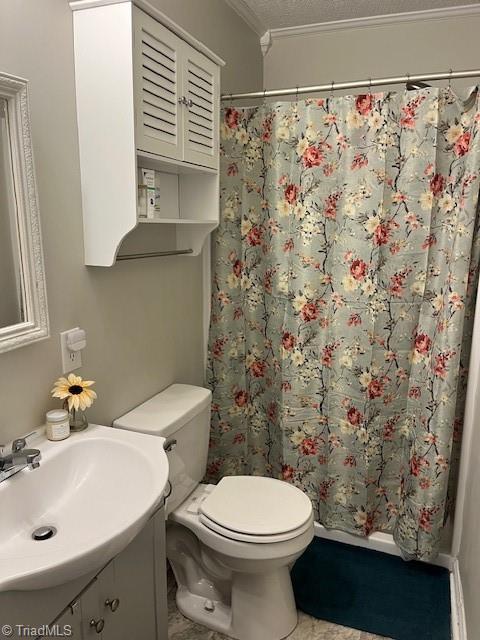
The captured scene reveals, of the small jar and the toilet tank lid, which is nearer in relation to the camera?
the small jar

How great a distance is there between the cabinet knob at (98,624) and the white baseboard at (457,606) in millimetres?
1279

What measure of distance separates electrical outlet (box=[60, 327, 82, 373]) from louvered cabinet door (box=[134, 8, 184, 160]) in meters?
0.62

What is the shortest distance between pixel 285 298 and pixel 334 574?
1.22m

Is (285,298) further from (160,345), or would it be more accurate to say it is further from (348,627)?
(348,627)

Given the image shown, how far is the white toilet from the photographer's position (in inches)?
65.9

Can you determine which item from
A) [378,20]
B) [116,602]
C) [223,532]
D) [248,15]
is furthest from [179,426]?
[378,20]

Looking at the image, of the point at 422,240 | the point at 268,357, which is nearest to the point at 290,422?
the point at 268,357

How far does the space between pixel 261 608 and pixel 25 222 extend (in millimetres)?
1544

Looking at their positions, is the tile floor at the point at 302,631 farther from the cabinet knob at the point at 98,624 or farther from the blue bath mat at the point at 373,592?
the cabinet knob at the point at 98,624

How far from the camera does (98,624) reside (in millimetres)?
1239

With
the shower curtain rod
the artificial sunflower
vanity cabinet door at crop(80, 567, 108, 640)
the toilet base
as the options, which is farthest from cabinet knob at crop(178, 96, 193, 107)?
the toilet base

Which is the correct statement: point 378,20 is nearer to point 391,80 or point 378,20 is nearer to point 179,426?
point 391,80

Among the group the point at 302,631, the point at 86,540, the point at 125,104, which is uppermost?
the point at 125,104

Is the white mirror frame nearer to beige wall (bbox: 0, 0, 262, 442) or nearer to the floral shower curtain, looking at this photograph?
beige wall (bbox: 0, 0, 262, 442)
